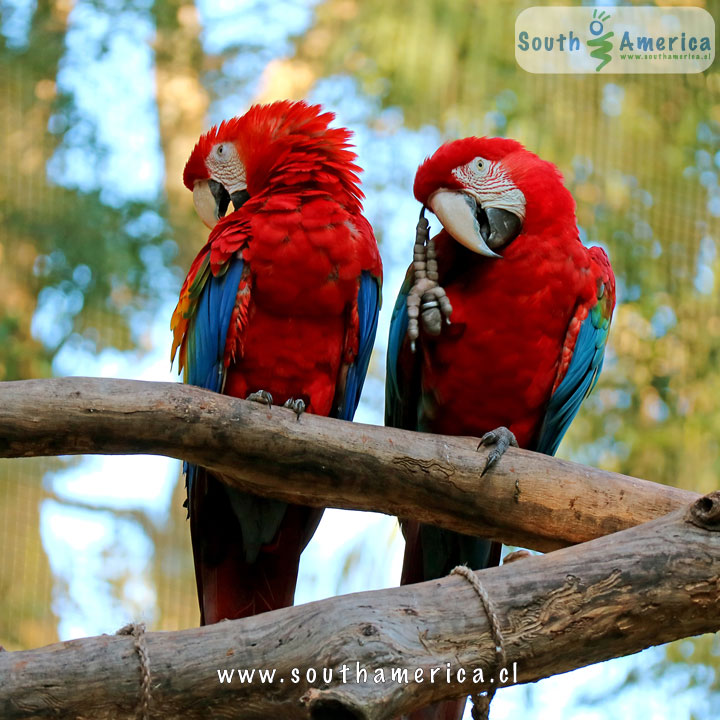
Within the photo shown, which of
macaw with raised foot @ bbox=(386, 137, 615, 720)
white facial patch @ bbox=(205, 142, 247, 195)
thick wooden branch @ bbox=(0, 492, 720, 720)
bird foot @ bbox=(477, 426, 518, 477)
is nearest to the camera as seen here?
thick wooden branch @ bbox=(0, 492, 720, 720)

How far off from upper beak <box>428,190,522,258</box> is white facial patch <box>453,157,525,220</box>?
17mm

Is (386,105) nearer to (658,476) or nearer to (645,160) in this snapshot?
(645,160)

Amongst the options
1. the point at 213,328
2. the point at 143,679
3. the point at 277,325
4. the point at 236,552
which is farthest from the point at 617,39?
the point at 143,679

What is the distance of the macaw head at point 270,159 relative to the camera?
2551 mm

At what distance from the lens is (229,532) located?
2.50m

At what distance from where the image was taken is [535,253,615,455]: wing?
2580mm

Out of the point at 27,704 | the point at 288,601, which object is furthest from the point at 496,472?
the point at 27,704

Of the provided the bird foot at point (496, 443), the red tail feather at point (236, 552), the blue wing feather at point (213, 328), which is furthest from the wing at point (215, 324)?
the bird foot at point (496, 443)

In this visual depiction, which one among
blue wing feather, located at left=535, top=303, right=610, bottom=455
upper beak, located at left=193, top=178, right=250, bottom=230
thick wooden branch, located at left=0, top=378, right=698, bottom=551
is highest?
upper beak, located at left=193, top=178, right=250, bottom=230

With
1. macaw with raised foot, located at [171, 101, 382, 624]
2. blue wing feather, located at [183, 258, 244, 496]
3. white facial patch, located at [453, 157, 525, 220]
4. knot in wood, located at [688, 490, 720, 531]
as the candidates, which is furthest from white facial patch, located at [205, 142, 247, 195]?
knot in wood, located at [688, 490, 720, 531]

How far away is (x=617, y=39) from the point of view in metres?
4.73

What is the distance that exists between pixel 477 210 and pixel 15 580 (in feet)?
13.2

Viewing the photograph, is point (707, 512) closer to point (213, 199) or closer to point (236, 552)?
point (236, 552)

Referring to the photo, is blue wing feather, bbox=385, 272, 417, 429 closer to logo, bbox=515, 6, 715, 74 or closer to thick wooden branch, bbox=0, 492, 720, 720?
thick wooden branch, bbox=0, 492, 720, 720
